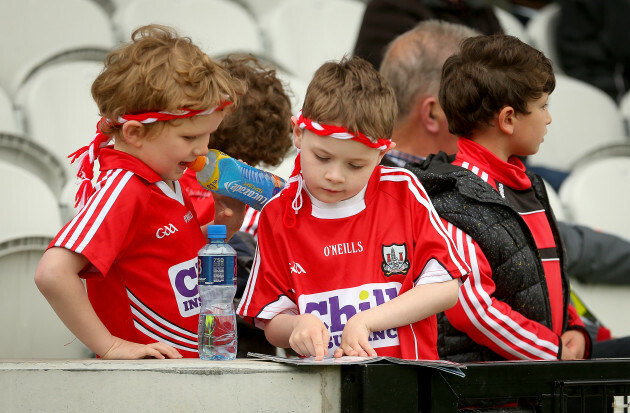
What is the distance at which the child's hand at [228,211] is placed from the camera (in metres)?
2.09

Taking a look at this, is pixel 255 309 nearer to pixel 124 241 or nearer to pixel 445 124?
pixel 124 241

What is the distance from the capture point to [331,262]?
1790 mm

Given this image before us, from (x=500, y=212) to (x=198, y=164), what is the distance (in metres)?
0.78

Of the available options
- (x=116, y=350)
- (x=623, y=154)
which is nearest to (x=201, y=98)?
(x=116, y=350)

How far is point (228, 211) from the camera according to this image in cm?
208

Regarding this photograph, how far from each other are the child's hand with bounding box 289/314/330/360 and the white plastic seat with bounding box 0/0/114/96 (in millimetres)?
2466

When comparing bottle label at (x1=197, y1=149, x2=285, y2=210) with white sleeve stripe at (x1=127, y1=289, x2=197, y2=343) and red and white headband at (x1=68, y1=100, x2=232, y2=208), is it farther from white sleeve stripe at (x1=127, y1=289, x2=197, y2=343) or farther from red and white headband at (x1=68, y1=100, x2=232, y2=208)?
white sleeve stripe at (x1=127, y1=289, x2=197, y2=343)

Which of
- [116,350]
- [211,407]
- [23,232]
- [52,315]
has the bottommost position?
[211,407]

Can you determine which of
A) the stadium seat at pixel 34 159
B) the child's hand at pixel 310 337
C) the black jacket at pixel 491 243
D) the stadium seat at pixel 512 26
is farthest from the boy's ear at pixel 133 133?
the stadium seat at pixel 512 26

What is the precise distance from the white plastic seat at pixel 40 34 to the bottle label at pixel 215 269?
2311 mm

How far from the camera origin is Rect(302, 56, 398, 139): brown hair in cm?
172

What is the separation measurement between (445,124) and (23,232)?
146cm

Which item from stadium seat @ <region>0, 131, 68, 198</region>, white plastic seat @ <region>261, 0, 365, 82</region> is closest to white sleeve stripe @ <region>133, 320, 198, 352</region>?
stadium seat @ <region>0, 131, 68, 198</region>

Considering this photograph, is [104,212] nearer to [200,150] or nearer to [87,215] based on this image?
[87,215]
